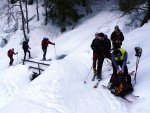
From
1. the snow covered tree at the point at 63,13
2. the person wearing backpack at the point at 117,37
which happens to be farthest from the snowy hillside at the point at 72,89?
the snow covered tree at the point at 63,13

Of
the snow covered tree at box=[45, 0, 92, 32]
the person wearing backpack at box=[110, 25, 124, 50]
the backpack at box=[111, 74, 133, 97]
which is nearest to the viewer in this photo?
the backpack at box=[111, 74, 133, 97]

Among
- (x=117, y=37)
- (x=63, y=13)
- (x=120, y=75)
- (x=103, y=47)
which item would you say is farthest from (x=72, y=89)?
(x=63, y=13)

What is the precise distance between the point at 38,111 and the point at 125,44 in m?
7.62

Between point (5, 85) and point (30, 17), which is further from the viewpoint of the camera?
point (30, 17)

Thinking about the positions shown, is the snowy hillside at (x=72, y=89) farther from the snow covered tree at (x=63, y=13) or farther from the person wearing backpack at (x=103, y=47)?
the snow covered tree at (x=63, y=13)

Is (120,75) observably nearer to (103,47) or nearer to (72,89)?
(103,47)

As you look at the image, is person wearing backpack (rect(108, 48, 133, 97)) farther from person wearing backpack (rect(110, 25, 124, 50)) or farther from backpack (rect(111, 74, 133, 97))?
person wearing backpack (rect(110, 25, 124, 50))

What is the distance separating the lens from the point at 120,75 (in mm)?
7641

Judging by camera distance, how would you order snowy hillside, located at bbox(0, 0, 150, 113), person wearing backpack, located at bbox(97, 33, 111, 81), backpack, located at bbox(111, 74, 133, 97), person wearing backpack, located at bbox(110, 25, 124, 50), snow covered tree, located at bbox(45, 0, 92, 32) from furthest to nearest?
snow covered tree, located at bbox(45, 0, 92, 32), person wearing backpack, located at bbox(110, 25, 124, 50), person wearing backpack, located at bbox(97, 33, 111, 81), backpack, located at bbox(111, 74, 133, 97), snowy hillside, located at bbox(0, 0, 150, 113)

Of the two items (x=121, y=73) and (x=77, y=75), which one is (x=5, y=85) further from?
(x=121, y=73)

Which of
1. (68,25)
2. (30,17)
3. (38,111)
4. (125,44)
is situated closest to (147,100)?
(38,111)

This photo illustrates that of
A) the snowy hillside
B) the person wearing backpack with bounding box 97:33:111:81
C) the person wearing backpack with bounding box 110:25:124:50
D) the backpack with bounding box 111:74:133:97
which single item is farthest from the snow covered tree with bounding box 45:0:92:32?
the backpack with bounding box 111:74:133:97

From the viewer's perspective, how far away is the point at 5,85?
1427cm

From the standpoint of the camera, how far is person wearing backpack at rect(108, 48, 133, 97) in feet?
24.9
